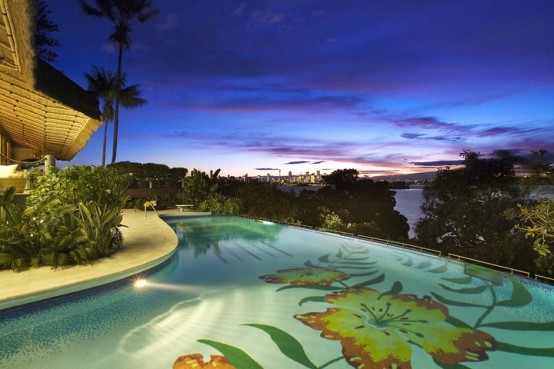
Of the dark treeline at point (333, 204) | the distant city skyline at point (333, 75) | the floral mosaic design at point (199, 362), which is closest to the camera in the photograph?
the floral mosaic design at point (199, 362)

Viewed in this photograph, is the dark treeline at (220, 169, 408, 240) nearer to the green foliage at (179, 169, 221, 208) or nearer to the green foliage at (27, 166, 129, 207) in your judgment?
the green foliage at (179, 169, 221, 208)

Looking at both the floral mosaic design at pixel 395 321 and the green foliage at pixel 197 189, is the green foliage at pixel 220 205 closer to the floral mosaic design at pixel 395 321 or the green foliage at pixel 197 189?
the green foliage at pixel 197 189

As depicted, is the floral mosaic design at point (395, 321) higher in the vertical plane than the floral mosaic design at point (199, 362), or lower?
higher

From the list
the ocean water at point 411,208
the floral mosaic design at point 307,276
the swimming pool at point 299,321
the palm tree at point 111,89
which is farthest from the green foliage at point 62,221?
the palm tree at point 111,89

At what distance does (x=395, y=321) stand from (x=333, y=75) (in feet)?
47.7

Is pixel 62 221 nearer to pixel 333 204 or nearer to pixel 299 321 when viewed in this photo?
pixel 299 321

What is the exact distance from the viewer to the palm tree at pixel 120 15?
2495 centimetres

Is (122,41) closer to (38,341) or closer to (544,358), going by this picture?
(38,341)

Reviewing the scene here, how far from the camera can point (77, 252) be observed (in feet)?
18.4

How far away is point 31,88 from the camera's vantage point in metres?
4.93

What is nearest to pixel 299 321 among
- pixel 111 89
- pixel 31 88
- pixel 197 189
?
pixel 31 88

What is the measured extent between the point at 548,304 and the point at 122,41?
28.9 m

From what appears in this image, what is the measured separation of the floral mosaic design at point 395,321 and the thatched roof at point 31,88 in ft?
12.9

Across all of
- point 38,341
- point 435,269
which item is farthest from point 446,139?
point 38,341
